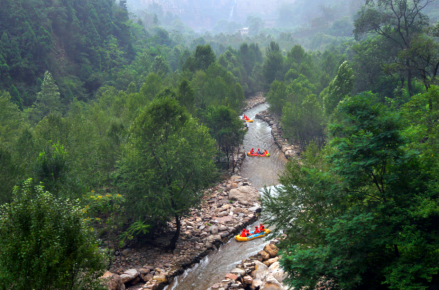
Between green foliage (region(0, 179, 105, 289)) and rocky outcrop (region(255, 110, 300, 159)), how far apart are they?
29925 mm

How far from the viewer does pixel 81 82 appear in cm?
7331

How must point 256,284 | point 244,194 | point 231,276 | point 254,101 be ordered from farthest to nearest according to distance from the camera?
point 254,101 → point 244,194 → point 231,276 → point 256,284

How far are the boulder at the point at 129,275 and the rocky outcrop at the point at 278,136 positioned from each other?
2357cm

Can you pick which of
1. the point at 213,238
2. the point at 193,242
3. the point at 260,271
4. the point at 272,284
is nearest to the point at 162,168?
the point at 193,242

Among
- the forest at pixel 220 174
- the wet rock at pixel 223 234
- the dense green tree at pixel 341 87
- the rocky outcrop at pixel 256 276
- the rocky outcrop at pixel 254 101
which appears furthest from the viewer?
the rocky outcrop at pixel 254 101

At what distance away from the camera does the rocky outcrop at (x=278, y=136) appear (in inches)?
1925

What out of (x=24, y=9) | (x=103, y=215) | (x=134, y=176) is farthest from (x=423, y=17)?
(x=24, y=9)

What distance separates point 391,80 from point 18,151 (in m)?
48.9

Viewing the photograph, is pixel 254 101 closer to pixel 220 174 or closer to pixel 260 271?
pixel 220 174

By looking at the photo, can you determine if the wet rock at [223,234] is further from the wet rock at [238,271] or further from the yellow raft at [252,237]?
the wet rock at [238,271]

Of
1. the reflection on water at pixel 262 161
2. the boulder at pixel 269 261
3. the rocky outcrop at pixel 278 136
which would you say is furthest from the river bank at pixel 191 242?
the rocky outcrop at pixel 278 136

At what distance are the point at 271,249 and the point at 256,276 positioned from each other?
11.7 ft

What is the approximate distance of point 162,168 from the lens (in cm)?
2367

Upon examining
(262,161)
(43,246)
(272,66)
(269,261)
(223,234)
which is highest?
(272,66)
